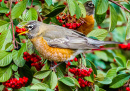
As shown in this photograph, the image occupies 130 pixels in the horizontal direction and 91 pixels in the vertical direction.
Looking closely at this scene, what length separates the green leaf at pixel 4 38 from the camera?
6.34 feet

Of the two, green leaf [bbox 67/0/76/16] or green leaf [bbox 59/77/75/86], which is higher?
green leaf [bbox 67/0/76/16]

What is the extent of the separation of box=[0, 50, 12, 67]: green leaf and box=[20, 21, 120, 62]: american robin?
1.01 ft

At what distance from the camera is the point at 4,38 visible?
1937mm

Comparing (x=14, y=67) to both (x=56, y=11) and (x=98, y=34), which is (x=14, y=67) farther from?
(x=98, y=34)

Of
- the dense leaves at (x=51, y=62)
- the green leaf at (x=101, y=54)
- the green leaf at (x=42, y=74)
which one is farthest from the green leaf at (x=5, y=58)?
the green leaf at (x=101, y=54)

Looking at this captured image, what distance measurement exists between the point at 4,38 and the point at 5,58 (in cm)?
20

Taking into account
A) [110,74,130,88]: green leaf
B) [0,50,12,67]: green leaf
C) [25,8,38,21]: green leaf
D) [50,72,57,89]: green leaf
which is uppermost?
[25,8,38,21]: green leaf

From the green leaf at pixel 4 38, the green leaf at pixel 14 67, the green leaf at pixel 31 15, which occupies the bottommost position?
the green leaf at pixel 14 67

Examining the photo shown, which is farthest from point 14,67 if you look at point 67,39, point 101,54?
point 101,54

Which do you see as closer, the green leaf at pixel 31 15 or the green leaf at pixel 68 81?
the green leaf at pixel 68 81

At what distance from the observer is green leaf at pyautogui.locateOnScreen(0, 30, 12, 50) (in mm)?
1932

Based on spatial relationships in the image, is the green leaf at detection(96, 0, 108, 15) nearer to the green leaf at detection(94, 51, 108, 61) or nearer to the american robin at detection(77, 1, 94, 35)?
the american robin at detection(77, 1, 94, 35)

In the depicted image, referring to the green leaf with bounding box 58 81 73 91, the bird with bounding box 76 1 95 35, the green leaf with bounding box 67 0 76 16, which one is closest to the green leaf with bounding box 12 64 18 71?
the green leaf with bounding box 58 81 73 91

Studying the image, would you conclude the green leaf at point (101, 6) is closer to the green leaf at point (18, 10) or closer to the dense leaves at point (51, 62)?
the dense leaves at point (51, 62)
